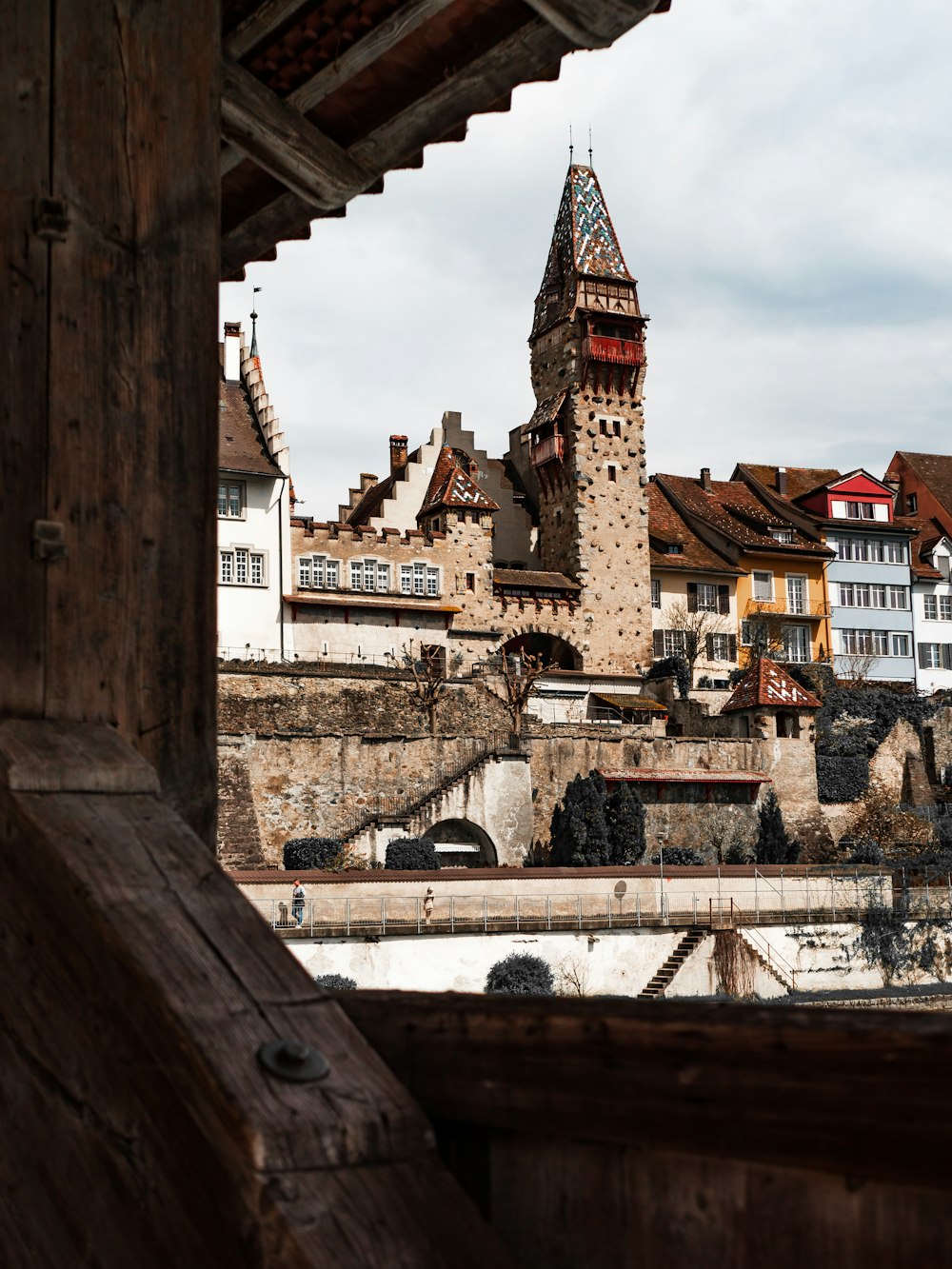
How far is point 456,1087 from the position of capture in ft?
6.31

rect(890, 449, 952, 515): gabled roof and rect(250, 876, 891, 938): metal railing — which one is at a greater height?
rect(890, 449, 952, 515): gabled roof

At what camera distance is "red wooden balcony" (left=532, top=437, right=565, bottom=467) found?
59.7 meters

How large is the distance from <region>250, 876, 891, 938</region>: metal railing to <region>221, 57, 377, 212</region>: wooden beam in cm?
2532

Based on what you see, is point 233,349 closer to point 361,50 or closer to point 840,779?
point 840,779

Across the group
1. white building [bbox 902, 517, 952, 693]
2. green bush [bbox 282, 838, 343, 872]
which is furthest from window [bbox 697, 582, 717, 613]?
green bush [bbox 282, 838, 343, 872]

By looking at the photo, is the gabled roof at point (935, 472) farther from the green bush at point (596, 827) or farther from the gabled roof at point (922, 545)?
the green bush at point (596, 827)

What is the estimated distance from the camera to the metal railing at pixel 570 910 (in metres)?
30.9

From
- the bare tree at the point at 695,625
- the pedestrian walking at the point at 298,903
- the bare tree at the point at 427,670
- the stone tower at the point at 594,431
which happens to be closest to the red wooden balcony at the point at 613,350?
the stone tower at the point at 594,431

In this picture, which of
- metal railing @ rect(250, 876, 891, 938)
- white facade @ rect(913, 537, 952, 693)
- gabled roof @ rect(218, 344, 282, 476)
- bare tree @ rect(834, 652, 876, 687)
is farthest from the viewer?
white facade @ rect(913, 537, 952, 693)

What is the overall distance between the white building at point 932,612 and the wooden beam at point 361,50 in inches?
2506

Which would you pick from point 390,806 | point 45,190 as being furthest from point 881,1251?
point 390,806

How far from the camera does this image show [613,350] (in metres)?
60.4

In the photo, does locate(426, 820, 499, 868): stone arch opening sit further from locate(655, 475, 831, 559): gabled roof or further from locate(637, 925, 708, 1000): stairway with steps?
locate(655, 475, 831, 559): gabled roof

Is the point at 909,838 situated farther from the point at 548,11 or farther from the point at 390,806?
the point at 548,11
